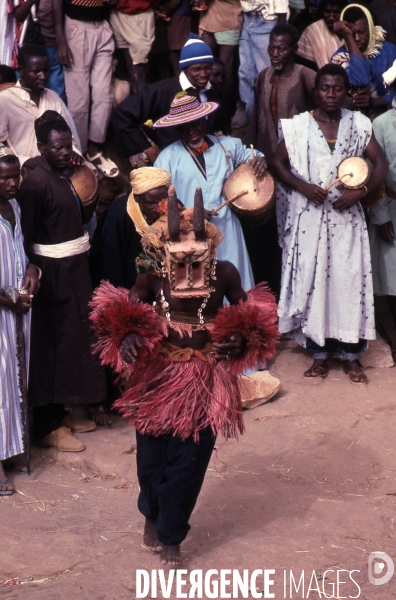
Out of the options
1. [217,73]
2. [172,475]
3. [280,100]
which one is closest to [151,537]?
[172,475]

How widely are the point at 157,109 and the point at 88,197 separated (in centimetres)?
111

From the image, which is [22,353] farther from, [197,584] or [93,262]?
[197,584]

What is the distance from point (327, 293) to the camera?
7.53m

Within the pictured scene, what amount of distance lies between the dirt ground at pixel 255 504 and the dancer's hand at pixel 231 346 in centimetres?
114

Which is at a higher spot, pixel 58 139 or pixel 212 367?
pixel 58 139

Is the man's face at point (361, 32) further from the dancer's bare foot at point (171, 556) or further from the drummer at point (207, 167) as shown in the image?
the dancer's bare foot at point (171, 556)

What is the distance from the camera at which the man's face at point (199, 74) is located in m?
7.33

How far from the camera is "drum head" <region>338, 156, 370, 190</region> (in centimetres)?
718

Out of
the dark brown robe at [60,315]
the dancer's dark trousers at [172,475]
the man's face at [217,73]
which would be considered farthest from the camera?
the man's face at [217,73]

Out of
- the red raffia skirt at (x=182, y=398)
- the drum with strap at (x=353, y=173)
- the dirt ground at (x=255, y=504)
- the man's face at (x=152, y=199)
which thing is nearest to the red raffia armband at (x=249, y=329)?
the red raffia skirt at (x=182, y=398)

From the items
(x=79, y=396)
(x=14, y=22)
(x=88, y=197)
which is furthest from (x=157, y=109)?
(x=79, y=396)

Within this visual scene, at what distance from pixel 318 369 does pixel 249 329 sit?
304cm

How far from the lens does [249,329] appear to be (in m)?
4.77

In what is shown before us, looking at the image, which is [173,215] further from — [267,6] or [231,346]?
[267,6]
